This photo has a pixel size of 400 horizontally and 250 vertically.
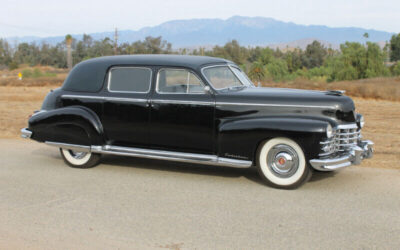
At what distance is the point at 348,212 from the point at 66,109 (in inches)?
179

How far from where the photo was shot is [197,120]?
265 inches

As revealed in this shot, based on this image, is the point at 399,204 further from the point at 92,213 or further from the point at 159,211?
the point at 92,213

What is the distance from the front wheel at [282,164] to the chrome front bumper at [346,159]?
25cm

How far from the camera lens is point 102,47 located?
72.6 metres

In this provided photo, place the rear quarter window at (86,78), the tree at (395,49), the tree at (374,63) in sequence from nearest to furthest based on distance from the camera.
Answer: the rear quarter window at (86,78) < the tree at (374,63) < the tree at (395,49)

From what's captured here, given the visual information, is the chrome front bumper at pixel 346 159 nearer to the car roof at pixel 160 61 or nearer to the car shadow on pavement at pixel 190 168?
the car shadow on pavement at pixel 190 168

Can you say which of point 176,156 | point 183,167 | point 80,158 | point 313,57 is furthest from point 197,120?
point 313,57

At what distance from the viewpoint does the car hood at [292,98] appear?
6211 millimetres

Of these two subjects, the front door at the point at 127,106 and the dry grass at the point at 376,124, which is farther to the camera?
the dry grass at the point at 376,124

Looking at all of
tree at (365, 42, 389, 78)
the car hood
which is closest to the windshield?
the car hood

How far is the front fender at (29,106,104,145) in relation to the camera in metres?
7.29

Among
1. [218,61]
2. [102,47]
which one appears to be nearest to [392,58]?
[102,47]

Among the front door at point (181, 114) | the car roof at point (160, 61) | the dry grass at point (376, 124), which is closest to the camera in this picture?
the front door at point (181, 114)

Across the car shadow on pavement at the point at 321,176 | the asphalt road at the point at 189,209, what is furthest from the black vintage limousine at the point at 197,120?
the car shadow on pavement at the point at 321,176
